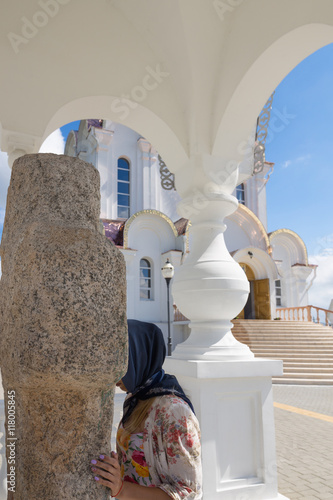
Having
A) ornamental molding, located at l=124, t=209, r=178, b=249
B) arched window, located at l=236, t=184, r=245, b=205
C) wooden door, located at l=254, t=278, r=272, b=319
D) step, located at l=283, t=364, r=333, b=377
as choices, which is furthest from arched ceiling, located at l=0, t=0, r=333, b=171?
arched window, located at l=236, t=184, r=245, b=205

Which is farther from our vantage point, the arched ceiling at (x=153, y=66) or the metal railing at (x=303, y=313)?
the metal railing at (x=303, y=313)

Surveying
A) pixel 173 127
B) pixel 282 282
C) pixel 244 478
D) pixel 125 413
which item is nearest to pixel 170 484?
pixel 125 413

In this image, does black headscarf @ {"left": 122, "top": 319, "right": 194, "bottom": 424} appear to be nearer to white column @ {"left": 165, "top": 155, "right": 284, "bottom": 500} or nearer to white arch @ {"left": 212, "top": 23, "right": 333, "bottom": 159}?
white column @ {"left": 165, "top": 155, "right": 284, "bottom": 500}

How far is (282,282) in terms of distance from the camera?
19781mm

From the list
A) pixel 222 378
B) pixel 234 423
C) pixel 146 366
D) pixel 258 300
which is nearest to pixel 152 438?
pixel 146 366

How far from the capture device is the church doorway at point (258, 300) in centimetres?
1772

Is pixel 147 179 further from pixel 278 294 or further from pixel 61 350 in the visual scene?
pixel 61 350

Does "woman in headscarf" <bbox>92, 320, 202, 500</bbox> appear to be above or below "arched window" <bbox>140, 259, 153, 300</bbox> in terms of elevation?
below

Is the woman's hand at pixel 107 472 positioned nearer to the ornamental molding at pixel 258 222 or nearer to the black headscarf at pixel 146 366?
the black headscarf at pixel 146 366

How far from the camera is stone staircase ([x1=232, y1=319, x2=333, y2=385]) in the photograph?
11.8 meters

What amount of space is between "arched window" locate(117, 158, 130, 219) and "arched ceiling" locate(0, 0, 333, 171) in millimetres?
13596

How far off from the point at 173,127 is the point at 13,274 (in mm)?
2721

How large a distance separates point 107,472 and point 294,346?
13.8 metres

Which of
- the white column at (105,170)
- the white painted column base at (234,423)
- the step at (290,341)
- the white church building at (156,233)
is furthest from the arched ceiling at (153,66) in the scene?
the white column at (105,170)
